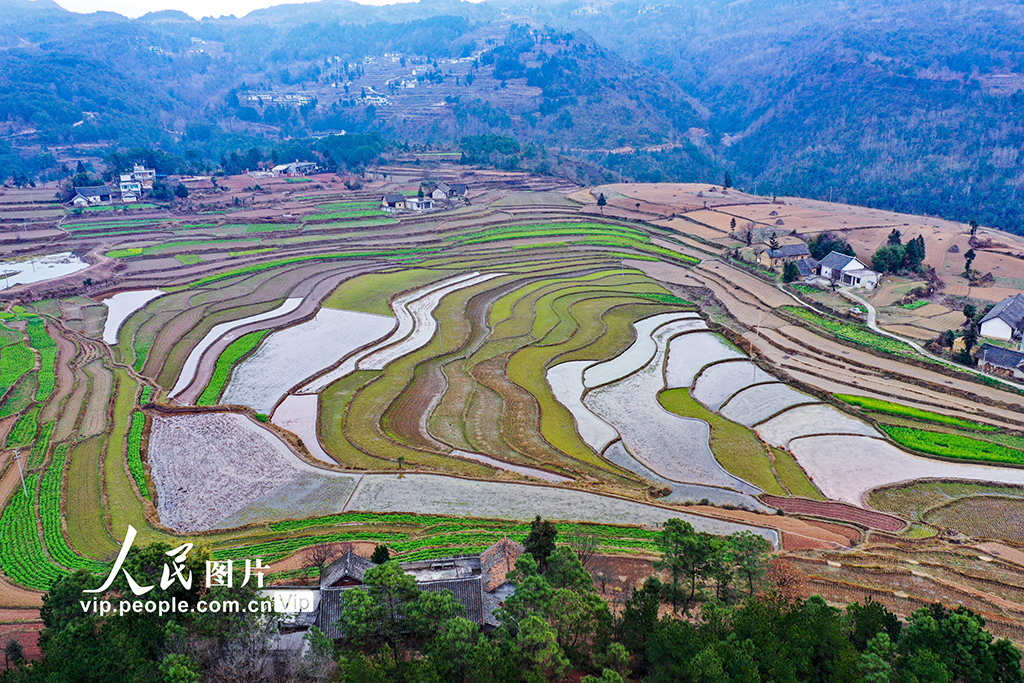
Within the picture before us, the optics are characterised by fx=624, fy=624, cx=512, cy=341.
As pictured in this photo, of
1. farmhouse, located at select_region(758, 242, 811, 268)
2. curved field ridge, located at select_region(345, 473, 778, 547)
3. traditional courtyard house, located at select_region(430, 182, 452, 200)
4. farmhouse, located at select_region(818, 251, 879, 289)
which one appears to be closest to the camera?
curved field ridge, located at select_region(345, 473, 778, 547)

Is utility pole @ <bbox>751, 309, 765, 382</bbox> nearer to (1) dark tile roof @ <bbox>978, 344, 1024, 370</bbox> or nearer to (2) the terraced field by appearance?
(2) the terraced field

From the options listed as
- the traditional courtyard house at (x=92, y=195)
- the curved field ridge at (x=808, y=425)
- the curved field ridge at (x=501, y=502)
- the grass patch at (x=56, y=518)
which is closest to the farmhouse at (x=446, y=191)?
the traditional courtyard house at (x=92, y=195)

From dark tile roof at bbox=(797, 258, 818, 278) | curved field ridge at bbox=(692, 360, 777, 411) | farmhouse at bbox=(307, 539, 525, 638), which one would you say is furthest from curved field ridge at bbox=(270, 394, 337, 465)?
dark tile roof at bbox=(797, 258, 818, 278)

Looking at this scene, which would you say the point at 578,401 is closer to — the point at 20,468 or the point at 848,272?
the point at 20,468

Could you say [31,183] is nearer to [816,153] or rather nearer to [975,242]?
[975,242]

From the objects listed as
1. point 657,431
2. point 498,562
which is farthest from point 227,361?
point 498,562

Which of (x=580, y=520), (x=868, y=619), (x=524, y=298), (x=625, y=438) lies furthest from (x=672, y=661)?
(x=524, y=298)
